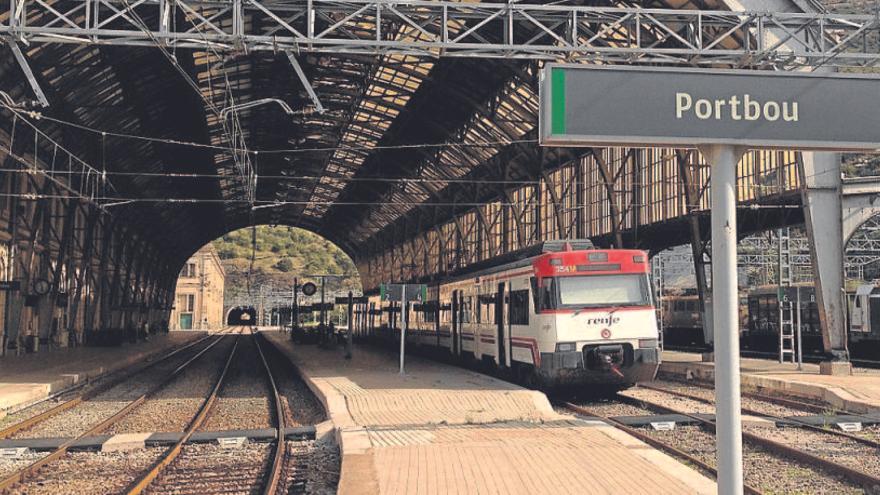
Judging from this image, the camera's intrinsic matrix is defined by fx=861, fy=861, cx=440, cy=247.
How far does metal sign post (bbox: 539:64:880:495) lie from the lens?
446cm

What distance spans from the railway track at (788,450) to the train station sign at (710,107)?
528 cm

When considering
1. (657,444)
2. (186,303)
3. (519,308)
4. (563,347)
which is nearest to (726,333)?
(657,444)

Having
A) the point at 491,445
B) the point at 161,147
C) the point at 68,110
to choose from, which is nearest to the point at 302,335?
the point at 161,147

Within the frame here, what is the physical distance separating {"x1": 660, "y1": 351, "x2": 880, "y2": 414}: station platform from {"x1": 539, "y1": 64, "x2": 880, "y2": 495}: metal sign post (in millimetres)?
12661

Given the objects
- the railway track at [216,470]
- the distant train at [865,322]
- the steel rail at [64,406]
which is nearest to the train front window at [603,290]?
the railway track at [216,470]

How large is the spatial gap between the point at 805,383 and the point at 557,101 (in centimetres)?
1662

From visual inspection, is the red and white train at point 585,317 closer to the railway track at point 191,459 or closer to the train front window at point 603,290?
the train front window at point 603,290

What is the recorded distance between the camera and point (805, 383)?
18828 millimetres

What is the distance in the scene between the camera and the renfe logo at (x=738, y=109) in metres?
4.52

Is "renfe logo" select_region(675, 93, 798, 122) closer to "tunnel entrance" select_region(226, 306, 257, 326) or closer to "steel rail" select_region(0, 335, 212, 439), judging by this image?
"steel rail" select_region(0, 335, 212, 439)

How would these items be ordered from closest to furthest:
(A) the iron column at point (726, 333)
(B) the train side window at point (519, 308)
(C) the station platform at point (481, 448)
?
(A) the iron column at point (726, 333) → (C) the station platform at point (481, 448) → (B) the train side window at point (519, 308)

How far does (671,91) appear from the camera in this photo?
452 cm

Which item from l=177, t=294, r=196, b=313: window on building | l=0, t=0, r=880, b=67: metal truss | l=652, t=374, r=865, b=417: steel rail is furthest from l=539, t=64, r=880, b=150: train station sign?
l=177, t=294, r=196, b=313: window on building

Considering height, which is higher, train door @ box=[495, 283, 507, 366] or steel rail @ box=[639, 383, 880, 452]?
train door @ box=[495, 283, 507, 366]
